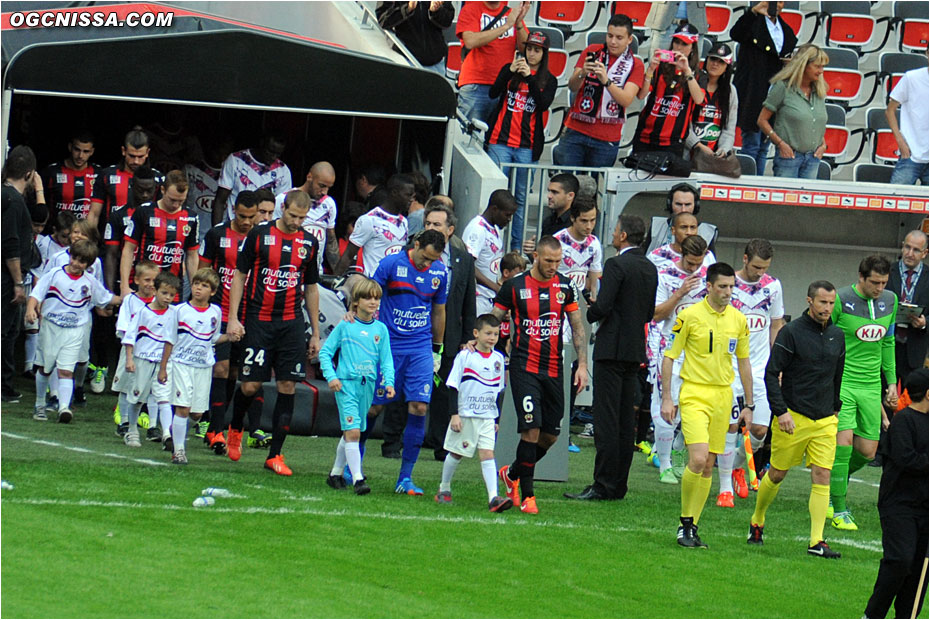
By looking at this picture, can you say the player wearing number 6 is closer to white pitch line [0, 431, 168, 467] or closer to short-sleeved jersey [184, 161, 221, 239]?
white pitch line [0, 431, 168, 467]

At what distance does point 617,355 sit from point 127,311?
3980 mm

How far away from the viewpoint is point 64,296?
469 inches

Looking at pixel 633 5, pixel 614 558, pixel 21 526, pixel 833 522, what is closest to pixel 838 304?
pixel 833 522

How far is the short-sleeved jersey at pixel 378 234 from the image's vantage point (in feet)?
40.1

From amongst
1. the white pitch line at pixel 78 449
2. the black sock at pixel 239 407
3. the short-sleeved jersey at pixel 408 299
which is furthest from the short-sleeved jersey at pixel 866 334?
the white pitch line at pixel 78 449

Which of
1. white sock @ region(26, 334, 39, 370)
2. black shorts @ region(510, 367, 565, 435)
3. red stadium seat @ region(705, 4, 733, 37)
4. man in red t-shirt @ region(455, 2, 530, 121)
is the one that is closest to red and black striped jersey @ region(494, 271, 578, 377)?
black shorts @ region(510, 367, 565, 435)

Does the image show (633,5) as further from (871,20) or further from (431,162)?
(431,162)

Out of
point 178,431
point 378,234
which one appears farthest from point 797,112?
point 178,431

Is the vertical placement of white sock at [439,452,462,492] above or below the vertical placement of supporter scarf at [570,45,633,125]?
below

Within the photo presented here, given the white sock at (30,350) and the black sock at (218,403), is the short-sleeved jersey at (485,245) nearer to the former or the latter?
the black sock at (218,403)

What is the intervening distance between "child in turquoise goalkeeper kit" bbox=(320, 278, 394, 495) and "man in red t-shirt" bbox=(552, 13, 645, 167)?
534 cm

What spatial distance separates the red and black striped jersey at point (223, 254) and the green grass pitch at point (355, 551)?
1.37m

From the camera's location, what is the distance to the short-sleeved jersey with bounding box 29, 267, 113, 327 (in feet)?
38.8
